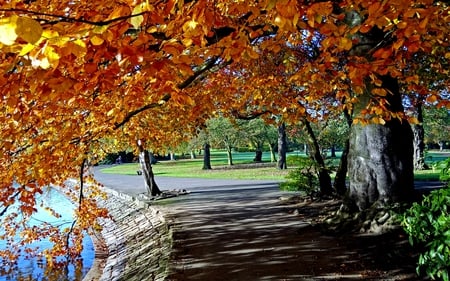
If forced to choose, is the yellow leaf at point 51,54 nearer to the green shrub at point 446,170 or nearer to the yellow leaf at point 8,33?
the yellow leaf at point 8,33

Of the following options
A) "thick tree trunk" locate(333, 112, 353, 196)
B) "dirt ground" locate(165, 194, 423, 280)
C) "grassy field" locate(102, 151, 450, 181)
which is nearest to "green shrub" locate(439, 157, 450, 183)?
"dirt ground" locate(165, 194, 423, 280)

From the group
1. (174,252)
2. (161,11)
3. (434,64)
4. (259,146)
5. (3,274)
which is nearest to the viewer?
(161,11)

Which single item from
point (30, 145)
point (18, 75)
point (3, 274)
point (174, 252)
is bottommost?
point (3, 274)

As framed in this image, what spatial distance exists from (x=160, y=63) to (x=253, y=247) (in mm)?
5602

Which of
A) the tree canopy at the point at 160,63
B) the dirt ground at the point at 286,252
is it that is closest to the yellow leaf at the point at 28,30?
the tree canopy at the point at 160,63

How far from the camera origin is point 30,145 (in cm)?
870

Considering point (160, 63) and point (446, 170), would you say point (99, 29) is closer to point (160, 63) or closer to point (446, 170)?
point (160, 63)

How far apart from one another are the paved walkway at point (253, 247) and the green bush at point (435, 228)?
1438 millimetres

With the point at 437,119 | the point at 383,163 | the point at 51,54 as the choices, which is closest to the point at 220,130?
the point at 437,119

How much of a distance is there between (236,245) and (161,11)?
5965 mm

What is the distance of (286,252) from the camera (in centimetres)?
765

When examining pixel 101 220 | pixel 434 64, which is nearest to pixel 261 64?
pixel 434 64

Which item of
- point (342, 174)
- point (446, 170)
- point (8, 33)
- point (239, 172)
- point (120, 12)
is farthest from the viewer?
point (239, 172)

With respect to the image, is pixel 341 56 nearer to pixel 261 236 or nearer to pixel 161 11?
pixel 261 236
